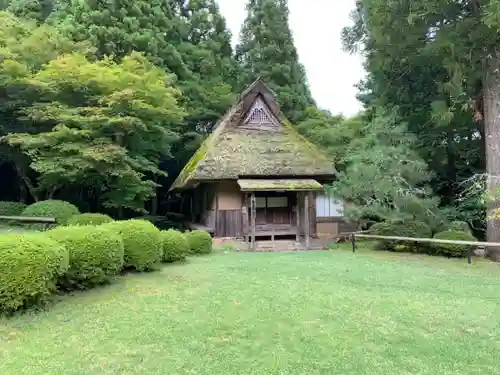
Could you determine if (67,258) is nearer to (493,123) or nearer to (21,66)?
(21,66)

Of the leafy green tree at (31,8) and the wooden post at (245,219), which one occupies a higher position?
the leafy green tree at (31,8)

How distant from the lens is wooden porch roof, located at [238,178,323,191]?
1513cm

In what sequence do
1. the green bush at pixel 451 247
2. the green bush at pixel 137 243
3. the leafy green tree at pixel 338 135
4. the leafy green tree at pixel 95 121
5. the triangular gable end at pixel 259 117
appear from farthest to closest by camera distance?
the leafy green tree at pixel 338 135 → the triangular gable end at pixel 259 117 → the leafy green tree at pixel 95 121 → the green bush at pixel 451 247 → the green bush at pixel 137 243

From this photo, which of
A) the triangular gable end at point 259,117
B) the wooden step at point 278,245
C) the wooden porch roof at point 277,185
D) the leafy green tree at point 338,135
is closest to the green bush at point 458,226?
the wooden porch roof at point 277,185

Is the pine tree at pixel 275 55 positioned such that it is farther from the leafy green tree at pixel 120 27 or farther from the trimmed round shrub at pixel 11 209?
the trimmed round shrub at pixel 11 209

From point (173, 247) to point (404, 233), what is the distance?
7741 millimetres

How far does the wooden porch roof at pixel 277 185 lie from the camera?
49.6 ft

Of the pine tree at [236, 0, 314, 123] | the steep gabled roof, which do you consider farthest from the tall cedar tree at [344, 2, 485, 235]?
the pine tree at [236, 0, 314, 123]

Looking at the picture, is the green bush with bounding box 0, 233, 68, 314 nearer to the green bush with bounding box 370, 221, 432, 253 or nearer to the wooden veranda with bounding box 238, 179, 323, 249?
the wooden veranda with bounding box 238, 179, 323, 249

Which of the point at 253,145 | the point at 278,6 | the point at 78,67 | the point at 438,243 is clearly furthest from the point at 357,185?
the point at 278,6

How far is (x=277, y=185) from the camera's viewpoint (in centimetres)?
1563

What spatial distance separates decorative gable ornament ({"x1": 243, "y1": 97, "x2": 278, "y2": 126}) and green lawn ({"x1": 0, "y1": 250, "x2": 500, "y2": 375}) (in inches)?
442

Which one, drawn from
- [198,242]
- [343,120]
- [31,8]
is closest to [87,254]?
[198,242]

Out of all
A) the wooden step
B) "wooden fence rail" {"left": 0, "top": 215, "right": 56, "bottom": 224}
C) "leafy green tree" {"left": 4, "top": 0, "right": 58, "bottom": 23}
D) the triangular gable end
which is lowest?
the wooden step
